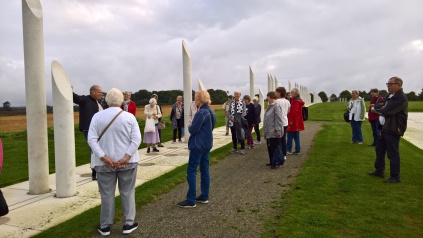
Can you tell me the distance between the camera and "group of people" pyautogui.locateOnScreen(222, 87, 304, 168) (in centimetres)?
776

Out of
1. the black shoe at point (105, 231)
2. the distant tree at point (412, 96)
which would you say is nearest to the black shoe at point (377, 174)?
the black shoe at point (105, 231)

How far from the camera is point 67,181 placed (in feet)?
19.5

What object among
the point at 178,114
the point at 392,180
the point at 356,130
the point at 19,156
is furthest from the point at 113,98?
the point at 356,130

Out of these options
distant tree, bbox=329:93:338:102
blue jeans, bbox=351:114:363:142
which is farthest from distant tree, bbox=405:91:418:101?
blue jeans, bbox=351:114:363:142

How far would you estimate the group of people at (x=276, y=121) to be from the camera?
7.76 metres

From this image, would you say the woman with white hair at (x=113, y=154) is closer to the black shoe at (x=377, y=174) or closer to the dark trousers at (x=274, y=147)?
the dark trousers at (x=274, y=147)

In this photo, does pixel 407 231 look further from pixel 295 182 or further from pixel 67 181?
pixel 67 181

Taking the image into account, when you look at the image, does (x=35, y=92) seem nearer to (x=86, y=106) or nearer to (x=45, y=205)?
(x=86, y=106)

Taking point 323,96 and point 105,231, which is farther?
point 323,96

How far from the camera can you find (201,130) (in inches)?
205

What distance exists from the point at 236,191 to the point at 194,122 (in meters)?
1.74

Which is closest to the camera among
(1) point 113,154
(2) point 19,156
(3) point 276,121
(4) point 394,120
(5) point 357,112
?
(1) point 113,154

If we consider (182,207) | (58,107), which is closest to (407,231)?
(182,207)

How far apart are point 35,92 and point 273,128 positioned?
16.8 ft
